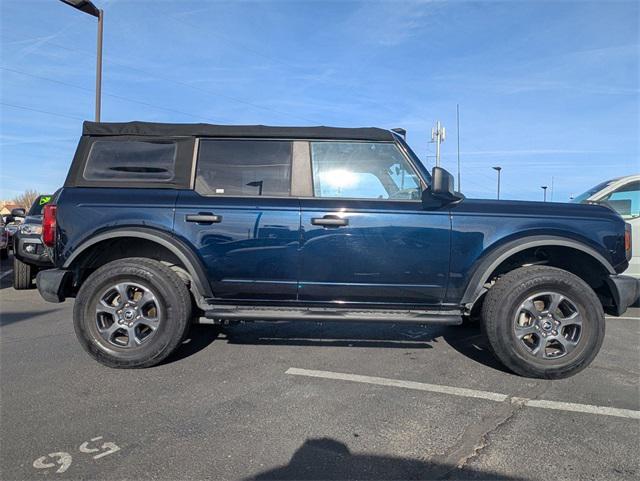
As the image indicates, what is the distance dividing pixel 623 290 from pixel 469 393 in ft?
5.26

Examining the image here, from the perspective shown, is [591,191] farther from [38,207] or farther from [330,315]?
[38,207]

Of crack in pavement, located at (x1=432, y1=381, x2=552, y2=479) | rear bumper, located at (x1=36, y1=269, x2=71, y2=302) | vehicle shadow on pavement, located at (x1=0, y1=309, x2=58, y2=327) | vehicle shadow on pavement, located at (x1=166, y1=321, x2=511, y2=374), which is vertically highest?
rear bumper, located at (x1=36, y1=269, x2=71, y2=302)

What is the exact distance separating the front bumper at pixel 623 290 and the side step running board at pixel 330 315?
1292 mm

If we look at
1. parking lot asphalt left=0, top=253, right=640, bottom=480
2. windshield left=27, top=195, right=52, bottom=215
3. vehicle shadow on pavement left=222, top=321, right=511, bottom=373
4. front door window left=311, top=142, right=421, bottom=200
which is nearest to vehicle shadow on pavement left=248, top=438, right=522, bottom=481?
parking lot asphalt left=0, top=253, right=640, bottom=480

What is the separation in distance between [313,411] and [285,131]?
2374mm

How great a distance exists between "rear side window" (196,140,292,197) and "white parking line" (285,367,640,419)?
1561 millimetres

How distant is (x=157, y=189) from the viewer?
3887 millimetres

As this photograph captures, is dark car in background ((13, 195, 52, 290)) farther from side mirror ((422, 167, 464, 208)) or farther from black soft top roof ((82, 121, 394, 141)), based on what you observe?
side mirror ((422, 167, 464, 208))

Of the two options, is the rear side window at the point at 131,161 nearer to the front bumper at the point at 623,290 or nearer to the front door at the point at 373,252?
the front door at the point at 373,252

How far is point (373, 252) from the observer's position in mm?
3686

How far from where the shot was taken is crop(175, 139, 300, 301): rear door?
12.1ft

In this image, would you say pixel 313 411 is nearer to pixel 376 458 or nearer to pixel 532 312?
pixel 376 458

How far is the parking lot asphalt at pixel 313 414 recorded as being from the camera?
2352mm

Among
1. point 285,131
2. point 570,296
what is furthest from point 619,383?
point 285,131
